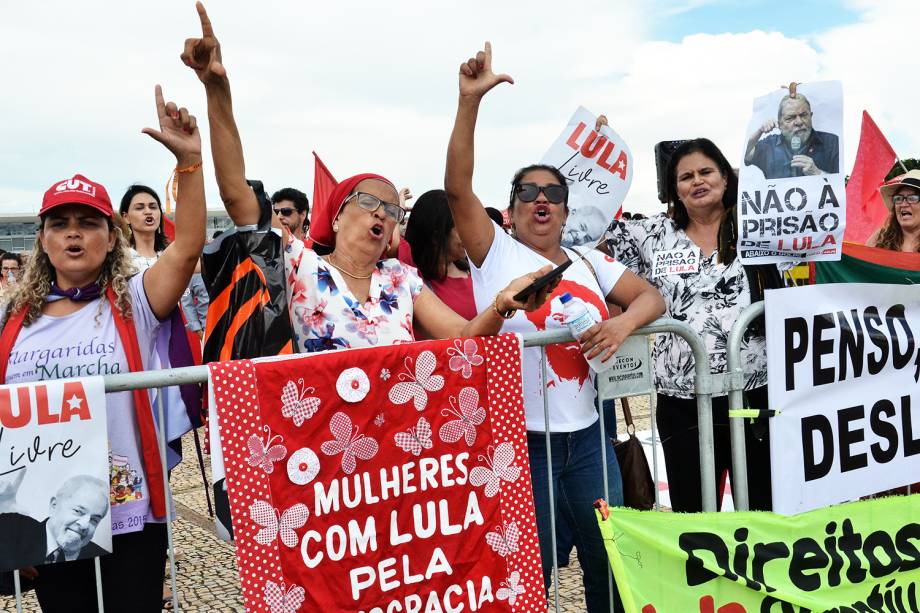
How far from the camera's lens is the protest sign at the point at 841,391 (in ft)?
10.4

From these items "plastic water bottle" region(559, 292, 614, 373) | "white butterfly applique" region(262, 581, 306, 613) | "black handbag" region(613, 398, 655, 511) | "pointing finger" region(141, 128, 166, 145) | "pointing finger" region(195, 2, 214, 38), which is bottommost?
"white butterfly applique" region(262, 581, 306, 613)

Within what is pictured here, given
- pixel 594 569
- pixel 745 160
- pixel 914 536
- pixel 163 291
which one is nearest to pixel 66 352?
pixel 163 291

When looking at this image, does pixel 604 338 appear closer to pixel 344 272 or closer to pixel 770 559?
pixel 344 272

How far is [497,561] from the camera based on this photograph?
274 cm

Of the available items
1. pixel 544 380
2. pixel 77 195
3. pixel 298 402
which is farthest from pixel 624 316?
pixel 77 195

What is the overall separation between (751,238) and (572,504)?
Answer: 1.34m

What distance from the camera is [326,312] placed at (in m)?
2.82

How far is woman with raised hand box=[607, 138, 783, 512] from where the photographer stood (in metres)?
3.33

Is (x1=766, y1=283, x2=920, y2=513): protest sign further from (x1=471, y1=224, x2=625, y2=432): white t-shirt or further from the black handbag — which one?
(x1=471, y1=224, x2=625, y2=432): white t-shirt

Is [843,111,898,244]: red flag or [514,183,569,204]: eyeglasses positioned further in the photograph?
[843,111,898,244]: red flag

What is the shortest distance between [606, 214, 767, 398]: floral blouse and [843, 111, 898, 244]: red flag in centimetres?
354

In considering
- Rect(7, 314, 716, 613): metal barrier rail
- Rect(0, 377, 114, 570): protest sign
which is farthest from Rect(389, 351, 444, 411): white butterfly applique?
Rect(0, 377, 114, 570): protest sign

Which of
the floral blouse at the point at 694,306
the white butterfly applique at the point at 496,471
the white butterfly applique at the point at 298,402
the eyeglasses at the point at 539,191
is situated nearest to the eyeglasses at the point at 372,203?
the eyeglasses at the point at 539,191

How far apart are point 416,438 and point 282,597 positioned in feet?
2.15
